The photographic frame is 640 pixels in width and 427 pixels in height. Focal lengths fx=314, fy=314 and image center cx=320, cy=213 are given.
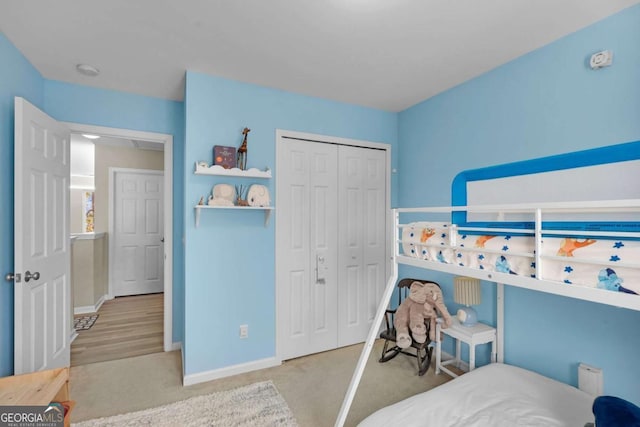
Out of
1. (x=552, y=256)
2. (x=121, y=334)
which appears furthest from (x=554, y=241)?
(x=121, y=334)

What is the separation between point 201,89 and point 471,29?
1954 mm

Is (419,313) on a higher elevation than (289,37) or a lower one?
lower

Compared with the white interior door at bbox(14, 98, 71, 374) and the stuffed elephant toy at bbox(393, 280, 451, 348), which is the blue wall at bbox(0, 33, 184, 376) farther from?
the stuffed elephant toy at bbox(393, 280, 451, 348)

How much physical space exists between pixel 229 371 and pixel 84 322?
2426 mm

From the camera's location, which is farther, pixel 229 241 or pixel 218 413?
pixel 229 241

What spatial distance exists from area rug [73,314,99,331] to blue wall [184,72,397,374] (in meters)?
2.07

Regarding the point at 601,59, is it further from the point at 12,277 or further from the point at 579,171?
the point at 12,277

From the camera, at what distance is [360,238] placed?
3.23 metres

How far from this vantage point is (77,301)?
13.5 feet

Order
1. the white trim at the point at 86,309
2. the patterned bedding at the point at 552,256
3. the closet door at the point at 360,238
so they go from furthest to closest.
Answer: the white trim at the point at 86,309 < the closet door at the point at 360,238 < the patterned bedding at the point at 552,256

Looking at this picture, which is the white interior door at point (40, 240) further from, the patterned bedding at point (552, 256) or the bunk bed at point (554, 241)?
the patterned bedding at point (552, 256)

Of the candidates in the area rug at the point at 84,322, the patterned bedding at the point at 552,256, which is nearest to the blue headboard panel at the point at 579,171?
the patterned bedding at the point at 552,256

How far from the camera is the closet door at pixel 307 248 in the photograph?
284 cm

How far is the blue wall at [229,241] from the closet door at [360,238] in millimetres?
699
